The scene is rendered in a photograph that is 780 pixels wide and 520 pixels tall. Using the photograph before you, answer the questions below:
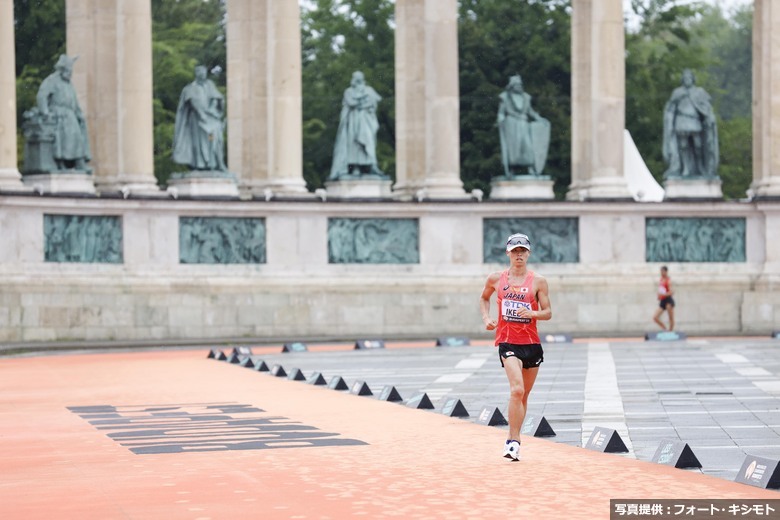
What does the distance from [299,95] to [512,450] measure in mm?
44372

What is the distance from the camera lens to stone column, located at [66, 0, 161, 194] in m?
64.9

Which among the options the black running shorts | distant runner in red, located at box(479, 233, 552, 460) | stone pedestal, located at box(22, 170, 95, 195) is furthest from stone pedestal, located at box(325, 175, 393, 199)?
the black running shorts

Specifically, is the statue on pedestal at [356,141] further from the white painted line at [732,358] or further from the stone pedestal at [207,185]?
the white painted line at [732,358]

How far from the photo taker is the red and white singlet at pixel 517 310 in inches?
1032

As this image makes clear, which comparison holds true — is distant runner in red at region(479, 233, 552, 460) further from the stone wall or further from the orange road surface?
the stone wall

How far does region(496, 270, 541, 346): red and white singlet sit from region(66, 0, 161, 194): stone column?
129 feet

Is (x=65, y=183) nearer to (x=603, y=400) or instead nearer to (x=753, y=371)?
(x=753, y=371)

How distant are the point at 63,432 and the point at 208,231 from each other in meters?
34.9

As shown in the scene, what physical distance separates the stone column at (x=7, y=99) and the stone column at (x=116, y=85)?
14.5 feet

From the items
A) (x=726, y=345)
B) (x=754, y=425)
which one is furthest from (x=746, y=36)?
(x=754, y=425)

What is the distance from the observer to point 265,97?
6988cm

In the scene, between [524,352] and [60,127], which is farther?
[60,127]

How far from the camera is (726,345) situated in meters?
58.9

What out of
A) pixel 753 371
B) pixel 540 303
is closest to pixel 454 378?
pixel 753 371
